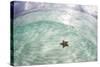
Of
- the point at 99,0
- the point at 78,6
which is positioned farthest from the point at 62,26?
the point at 99,0

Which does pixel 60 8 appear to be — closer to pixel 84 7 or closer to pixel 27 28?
pixel 84 7
